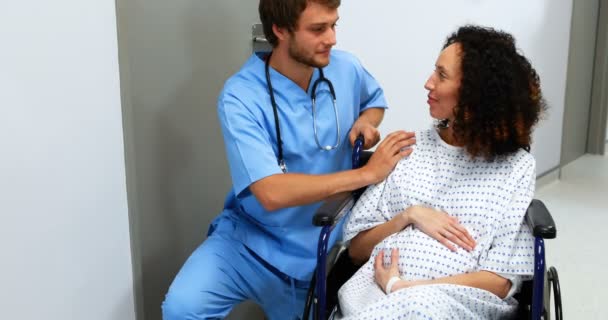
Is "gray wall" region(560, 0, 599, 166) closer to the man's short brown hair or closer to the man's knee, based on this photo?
the man's short brown hair

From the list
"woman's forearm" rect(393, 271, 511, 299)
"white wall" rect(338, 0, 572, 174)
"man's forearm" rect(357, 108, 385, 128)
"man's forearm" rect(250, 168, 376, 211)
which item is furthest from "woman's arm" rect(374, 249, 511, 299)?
"white wall" rect(338, 0, 572, 174)

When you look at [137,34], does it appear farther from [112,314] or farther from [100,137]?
[112,314]

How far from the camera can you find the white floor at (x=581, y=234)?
2541 millimetres

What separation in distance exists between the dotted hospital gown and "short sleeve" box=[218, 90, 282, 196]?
0.25 metres

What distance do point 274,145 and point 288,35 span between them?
0.29 metres

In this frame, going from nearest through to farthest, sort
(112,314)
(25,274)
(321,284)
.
Answer: (321,284), (25,274), (112,314)

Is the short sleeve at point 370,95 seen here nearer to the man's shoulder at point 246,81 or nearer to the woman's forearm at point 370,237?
the man's shoulder at point 246,81

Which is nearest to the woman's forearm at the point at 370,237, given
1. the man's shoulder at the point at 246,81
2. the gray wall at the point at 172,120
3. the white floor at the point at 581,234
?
the man's shoulder at the point at 246,81

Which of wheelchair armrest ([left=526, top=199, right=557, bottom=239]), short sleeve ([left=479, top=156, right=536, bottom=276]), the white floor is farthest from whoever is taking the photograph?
the white floor

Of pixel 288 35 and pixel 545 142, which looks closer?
pixel 288 35

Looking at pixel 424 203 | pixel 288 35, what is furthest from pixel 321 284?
pixel 288 35

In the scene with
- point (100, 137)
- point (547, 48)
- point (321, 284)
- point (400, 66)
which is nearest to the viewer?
point (321, 284)

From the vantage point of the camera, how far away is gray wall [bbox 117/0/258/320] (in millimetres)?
1817

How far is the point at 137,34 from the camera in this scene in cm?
179
